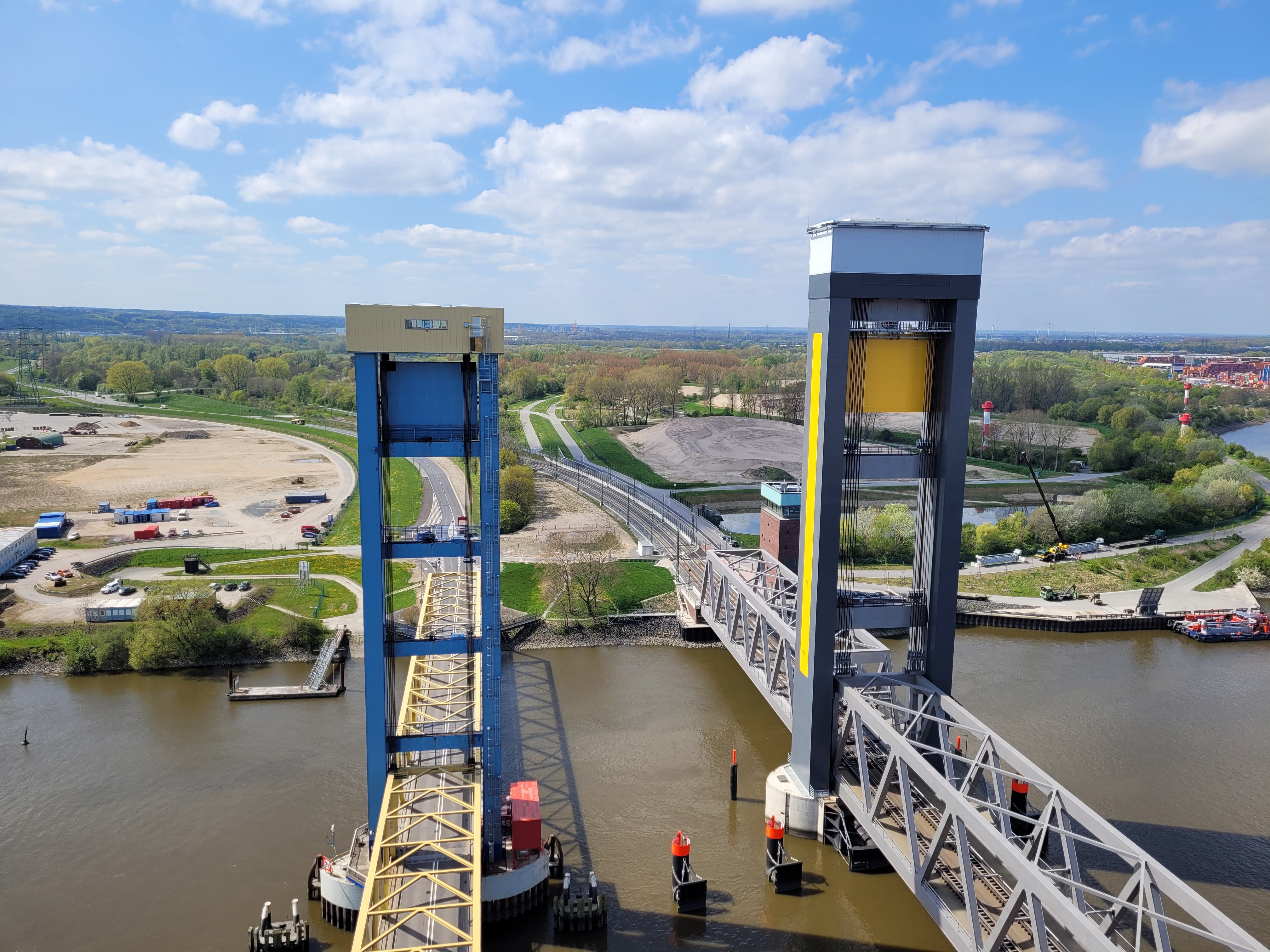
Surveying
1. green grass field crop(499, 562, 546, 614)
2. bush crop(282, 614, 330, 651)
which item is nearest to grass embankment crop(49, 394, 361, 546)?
green grass field crop(499, 562, 546, 614)

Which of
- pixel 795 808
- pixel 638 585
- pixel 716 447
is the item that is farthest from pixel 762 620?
pixel 716 447

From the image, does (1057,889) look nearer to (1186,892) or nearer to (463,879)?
(1186,892)

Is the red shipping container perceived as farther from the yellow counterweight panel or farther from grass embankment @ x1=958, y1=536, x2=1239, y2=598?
grass embankment @ x1=958, y1=536, x2=1239, y2=598

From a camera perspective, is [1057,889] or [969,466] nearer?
[1057,889]

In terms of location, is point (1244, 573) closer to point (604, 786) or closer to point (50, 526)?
point (604, 786)

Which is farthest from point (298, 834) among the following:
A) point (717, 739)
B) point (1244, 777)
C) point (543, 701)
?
point (1244, 777)

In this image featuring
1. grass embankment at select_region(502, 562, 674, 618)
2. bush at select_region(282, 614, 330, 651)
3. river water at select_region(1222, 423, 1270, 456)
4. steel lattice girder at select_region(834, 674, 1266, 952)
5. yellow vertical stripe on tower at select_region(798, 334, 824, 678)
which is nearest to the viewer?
steel lattice girder at select_region(834, 674, 1266, 952)
